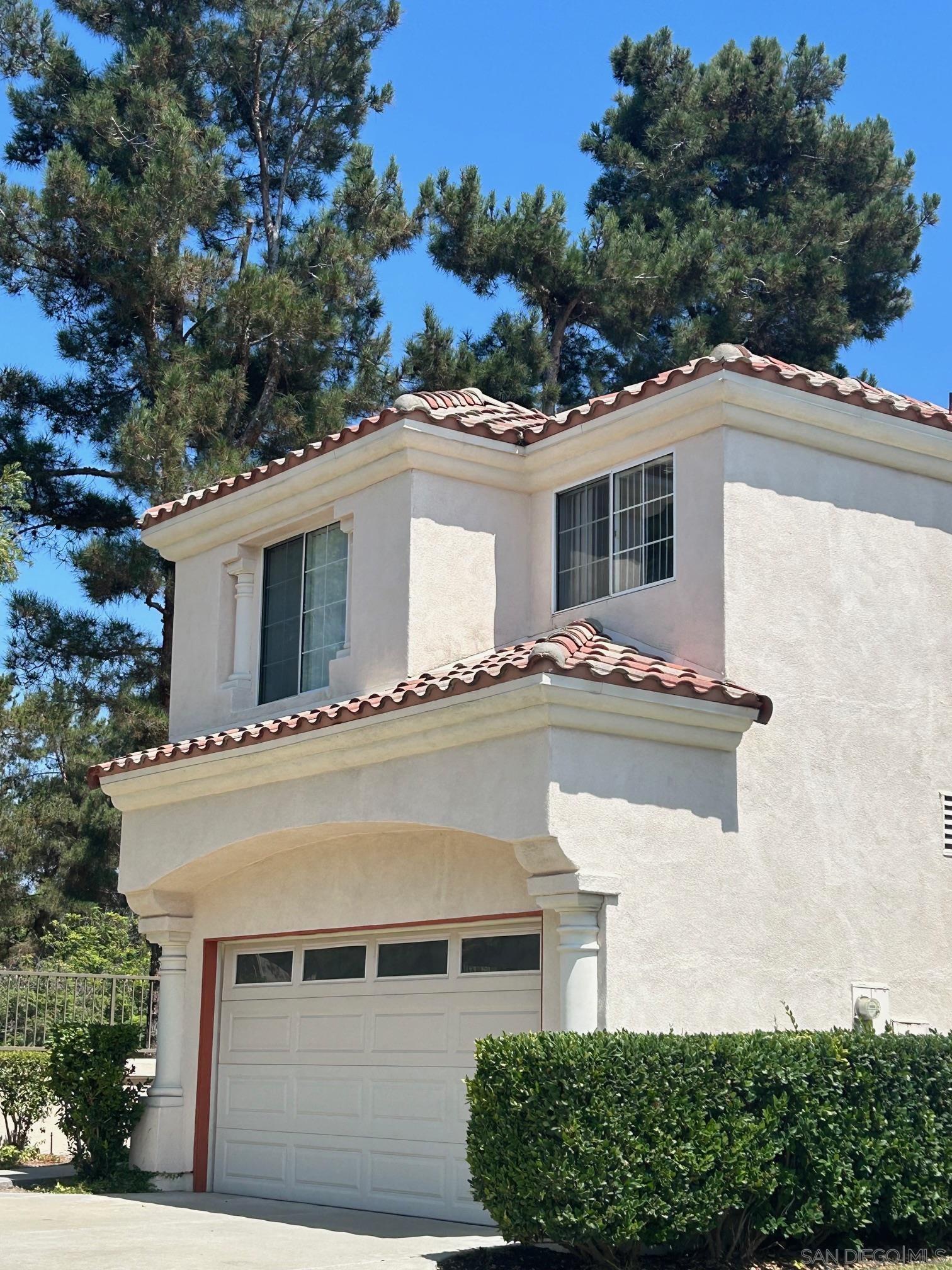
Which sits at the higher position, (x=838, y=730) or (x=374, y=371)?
(x=374, y=371)

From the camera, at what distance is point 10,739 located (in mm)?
28109

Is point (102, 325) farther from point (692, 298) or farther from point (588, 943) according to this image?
point (588, 943)

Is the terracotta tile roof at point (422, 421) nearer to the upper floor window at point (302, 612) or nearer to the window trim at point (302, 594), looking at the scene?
the window trim at point (302, 594)

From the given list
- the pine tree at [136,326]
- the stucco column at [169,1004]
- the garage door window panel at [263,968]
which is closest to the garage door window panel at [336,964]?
the garage door window panel at [263,968]

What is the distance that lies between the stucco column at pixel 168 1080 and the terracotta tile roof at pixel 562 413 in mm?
4578

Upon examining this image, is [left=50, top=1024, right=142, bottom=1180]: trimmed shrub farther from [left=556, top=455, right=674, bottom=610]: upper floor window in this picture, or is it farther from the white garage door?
[left=556, top=455, right=674, bottom=610]: upper floor window

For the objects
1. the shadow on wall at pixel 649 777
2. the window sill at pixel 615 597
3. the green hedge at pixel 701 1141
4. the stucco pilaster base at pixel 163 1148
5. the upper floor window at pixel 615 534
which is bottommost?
the stucco pilaster base at pixel 163 1148

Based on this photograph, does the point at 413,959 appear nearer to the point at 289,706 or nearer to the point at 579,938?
the point at 579,938

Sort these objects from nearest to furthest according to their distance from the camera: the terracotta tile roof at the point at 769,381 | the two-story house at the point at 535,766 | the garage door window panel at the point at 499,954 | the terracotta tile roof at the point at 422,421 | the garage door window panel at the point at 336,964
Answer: the two-story house at the point at 535,766 → the garage door window panel at the point at 499,954 → the terracotta tile roof at the point at 769,381 → the garage door window panel at the point at 336,964 → the terracotta tile roof at the point at 422,421

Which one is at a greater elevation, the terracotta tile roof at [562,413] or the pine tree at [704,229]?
the pine tree at [704,229]

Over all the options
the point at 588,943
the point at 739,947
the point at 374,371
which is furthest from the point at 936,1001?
the point at 374,371

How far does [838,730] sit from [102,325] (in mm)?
17782

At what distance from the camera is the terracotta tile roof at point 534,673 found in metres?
12.2

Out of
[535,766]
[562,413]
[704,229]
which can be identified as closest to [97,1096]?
[535,766]
